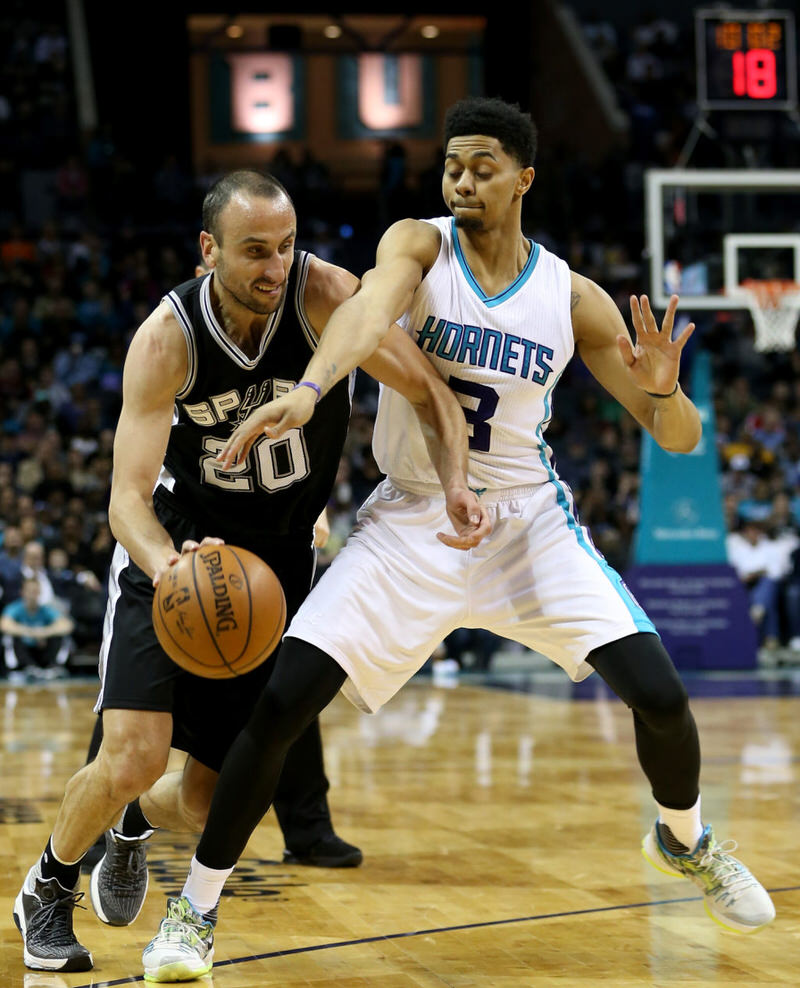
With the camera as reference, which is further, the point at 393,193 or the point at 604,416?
the point at 393,193

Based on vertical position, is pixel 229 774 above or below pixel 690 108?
below

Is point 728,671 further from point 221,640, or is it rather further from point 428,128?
point 428,128

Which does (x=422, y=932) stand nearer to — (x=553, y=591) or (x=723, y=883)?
→ (x=723, y=883)

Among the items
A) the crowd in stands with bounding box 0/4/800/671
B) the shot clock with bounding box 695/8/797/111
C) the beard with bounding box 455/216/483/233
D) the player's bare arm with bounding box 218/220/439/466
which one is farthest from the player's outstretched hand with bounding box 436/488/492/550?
the crowd in stands with bounding box 0/4/800/671

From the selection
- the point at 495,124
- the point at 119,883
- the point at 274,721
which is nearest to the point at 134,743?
the point at 274,721

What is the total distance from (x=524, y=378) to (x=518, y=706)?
6.46 metres

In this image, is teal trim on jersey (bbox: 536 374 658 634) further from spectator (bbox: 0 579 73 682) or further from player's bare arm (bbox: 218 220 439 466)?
spectator (bbox: 0 579 73 682)

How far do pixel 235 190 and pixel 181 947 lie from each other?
6.11 ft

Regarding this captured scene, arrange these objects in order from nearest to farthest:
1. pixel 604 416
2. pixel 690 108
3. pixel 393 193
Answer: pixel 604 416 < pixel 393 193 < pixel 690 108

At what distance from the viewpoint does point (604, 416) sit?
16.6 meters

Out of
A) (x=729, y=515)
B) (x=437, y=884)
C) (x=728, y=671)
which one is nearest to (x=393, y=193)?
(x=729, y=515)

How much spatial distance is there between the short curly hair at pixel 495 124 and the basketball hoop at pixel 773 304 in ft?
26.1

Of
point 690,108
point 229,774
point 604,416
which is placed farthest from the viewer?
point 690,108

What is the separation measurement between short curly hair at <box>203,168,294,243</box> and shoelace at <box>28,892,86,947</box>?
1746mm
